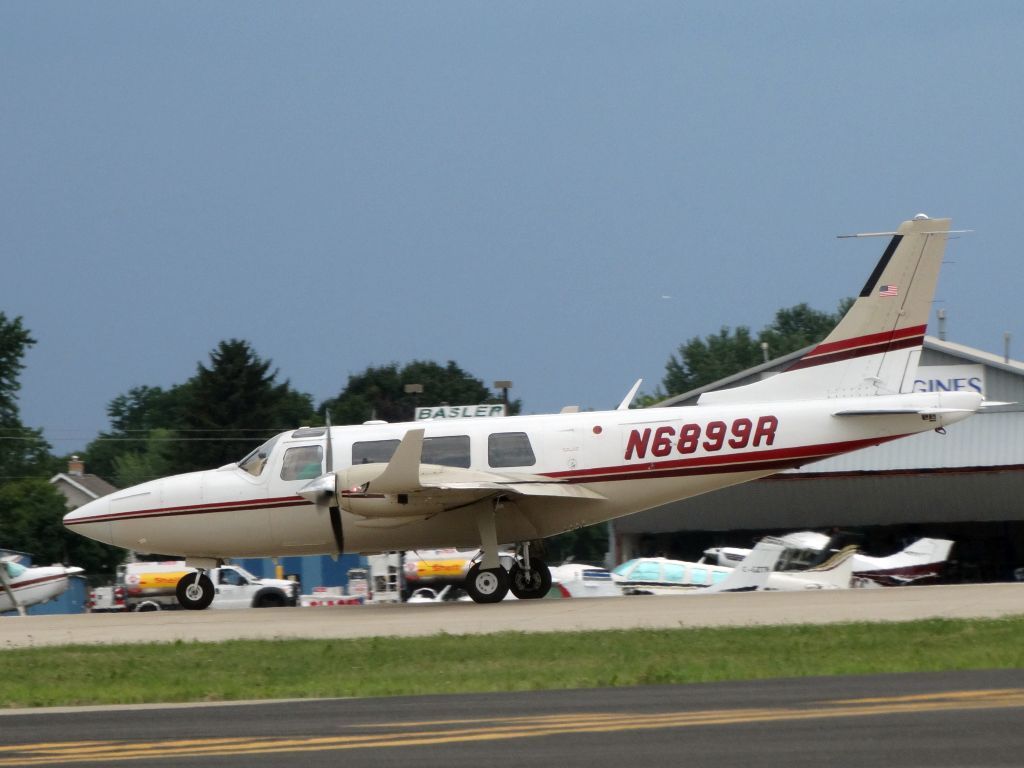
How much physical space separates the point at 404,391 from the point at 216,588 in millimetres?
62419

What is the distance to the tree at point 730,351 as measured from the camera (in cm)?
12281

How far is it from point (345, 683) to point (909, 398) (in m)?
11.4

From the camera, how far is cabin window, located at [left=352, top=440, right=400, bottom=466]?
22.7 metres

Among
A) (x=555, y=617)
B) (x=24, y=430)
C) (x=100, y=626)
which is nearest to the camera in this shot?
(x=555, y=617)

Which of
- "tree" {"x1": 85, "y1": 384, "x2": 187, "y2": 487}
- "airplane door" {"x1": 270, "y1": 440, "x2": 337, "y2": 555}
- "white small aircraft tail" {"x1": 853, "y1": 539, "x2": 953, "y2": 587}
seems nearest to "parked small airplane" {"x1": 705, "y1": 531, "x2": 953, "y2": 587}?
"white small aircraft tail" {"x1": 853, "y1": 539, "x2": 953, "y2": 587}

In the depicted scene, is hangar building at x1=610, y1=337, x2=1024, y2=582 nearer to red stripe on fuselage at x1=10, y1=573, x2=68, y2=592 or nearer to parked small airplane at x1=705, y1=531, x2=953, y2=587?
parked small airplane at x1=705, y1=531, x2=953, y2=587

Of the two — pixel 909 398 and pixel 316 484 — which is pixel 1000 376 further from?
pixel 316 484

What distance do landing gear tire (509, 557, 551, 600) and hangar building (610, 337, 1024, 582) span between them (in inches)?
867

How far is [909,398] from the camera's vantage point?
21797 mm

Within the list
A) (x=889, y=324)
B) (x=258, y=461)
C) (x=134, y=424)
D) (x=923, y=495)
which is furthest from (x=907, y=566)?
(x=134, y=424)

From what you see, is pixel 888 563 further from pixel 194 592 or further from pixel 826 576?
pixel 194 592

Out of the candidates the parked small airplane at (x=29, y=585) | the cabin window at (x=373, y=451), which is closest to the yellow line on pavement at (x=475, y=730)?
the cabin window at (x=373, y=451)

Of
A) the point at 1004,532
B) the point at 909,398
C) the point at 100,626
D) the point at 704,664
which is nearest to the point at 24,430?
the point at 1004,532

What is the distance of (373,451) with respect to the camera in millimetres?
22688
